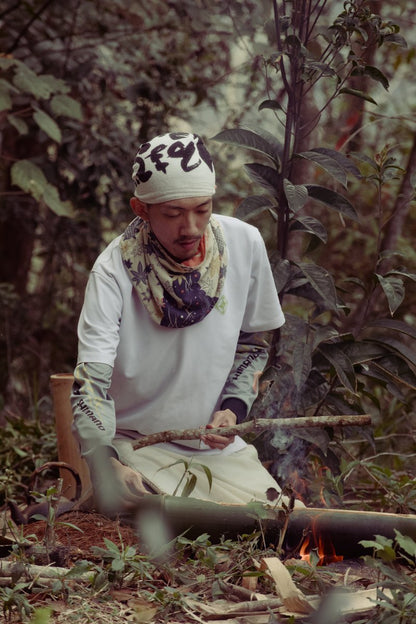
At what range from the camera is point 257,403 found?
3191 mm

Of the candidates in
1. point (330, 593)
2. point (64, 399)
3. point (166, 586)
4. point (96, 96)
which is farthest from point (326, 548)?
point (96, 96)

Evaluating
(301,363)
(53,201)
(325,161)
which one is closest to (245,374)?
(301,363)

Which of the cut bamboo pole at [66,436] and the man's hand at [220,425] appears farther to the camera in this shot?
the cut bamboo pole at [66,436]

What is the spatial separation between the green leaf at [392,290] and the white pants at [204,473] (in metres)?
0.71

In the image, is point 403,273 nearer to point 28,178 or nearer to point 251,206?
point 251,206

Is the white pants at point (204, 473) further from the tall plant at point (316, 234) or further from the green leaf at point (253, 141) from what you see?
the green leaf at point (253, 141)

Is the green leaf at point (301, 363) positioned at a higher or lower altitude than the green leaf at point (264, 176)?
lower

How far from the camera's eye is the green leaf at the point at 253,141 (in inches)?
122

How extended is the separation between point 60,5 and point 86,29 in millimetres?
291

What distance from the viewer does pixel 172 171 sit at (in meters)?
2.57

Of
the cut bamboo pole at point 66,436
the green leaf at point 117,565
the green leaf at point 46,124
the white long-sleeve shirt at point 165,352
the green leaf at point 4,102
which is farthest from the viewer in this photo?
the green leaf at point 46,124

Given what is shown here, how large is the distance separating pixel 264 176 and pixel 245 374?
2.42 feet

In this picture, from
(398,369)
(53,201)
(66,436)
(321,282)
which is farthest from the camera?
(53,201)

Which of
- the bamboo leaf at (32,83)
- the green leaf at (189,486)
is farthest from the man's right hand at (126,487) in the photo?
the bamboo leaf at (32,83)
